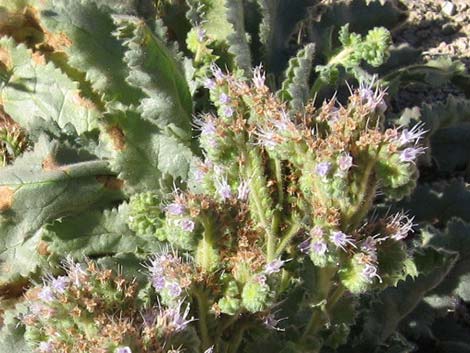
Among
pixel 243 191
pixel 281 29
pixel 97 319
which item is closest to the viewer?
pixel 97 319

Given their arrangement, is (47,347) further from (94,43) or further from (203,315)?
(94,43)

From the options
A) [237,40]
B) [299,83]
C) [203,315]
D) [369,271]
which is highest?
[237,40]

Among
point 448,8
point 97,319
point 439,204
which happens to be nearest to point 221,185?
point 97,319

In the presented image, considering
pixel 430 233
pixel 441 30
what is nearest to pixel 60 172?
pixel 430 233

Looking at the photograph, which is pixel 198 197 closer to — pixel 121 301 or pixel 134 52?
pixel 121 301

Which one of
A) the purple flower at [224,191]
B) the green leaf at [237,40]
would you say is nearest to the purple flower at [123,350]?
the purple flower at [224,191]

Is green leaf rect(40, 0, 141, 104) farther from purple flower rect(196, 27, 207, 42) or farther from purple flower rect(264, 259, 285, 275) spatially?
purple flower rect(264, 259, 285, 275)

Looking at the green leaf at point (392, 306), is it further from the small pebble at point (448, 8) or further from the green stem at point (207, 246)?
the small pebble at point (448, 8)
